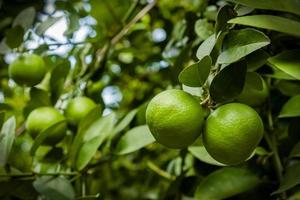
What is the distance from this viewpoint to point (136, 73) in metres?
1.61

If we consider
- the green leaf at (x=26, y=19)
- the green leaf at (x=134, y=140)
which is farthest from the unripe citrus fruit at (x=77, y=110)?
the green leaf at (x=26, y=19)

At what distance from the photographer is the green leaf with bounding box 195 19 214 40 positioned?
0.89 metres

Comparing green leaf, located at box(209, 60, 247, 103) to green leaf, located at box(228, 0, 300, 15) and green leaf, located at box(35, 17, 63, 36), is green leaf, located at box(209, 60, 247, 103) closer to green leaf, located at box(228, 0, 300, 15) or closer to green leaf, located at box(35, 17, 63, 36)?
green leaf, located at box(228, 0, 300, 15)

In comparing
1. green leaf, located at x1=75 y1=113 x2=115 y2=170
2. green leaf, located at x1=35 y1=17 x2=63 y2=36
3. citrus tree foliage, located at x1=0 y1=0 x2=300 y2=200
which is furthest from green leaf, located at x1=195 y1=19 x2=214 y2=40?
green leaf, located at x1=35 y1=17 x2=63 y2=36

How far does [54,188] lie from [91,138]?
0.13 metres

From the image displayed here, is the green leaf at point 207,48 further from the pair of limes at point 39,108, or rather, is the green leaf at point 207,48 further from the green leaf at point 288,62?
the pair of limes at point 39,108

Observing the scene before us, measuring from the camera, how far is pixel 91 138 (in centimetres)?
97

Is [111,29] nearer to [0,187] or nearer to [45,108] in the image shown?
[45,108]

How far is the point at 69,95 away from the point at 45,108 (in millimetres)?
185

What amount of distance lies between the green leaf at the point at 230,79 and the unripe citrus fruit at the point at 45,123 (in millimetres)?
445

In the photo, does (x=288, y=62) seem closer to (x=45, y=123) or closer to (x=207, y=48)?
(x=207, y=48)

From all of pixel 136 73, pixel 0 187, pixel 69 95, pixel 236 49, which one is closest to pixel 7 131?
pixel 0 187

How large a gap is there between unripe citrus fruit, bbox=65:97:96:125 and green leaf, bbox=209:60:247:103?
46 centimetres

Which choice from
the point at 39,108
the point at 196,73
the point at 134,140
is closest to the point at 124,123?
the point at 134,140
